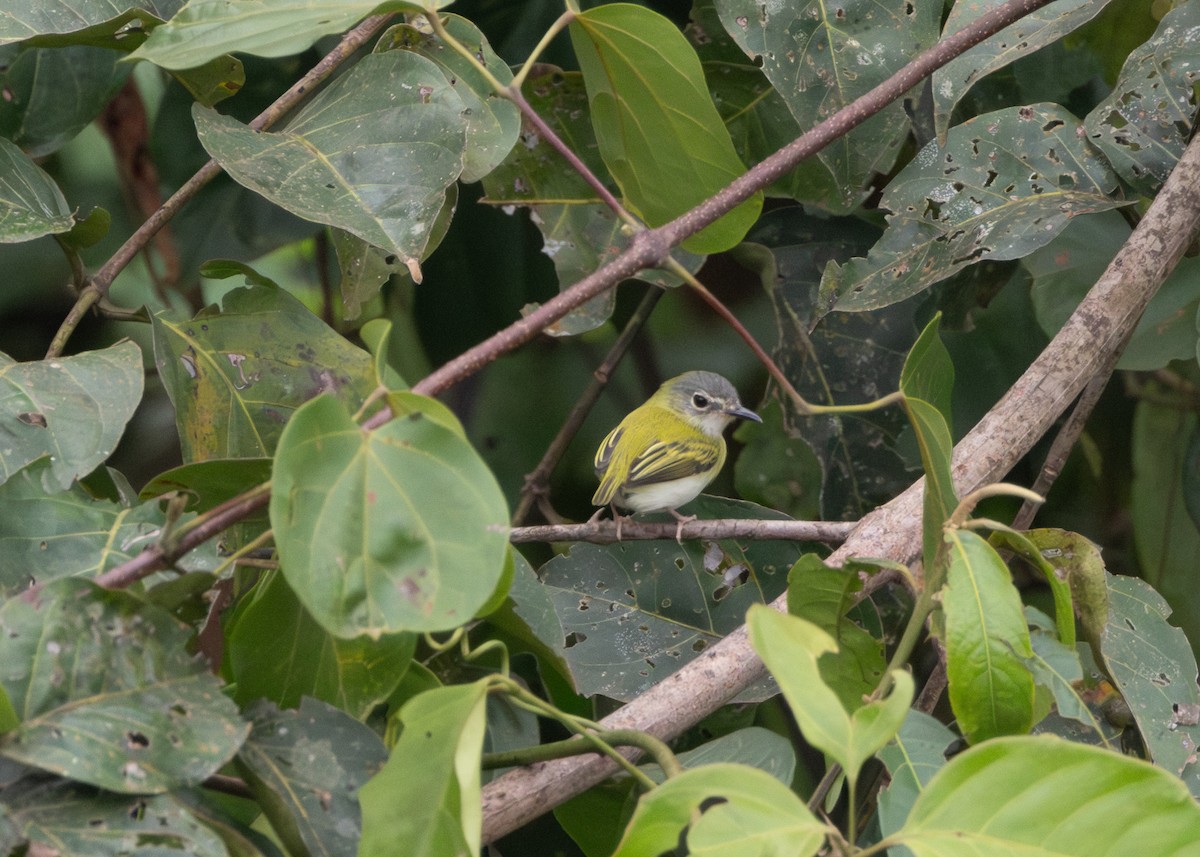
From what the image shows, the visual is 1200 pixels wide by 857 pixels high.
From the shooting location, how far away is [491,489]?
857 mm

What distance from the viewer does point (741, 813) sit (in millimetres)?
778

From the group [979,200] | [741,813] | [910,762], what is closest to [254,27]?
[741,813]

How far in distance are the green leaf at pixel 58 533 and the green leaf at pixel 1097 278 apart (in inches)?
62.6

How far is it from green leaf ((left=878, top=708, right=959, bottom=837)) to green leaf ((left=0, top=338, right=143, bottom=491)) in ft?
3.02

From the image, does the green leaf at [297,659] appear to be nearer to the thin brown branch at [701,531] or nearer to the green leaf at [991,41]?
the thin brown branch at [701,531]

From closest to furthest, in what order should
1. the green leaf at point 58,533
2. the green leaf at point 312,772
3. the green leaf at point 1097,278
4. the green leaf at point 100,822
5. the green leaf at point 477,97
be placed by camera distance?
the green leaf at point 100,822 → the green leaf at point 312,772 → the green leaf at point 58,533 → the green leaf at point 477,97 → the green leaf at point 1097,278

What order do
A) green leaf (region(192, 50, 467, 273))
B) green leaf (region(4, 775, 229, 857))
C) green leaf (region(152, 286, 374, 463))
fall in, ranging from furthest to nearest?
green leaf (region(152, 286, 374, 463))
green leaf (region(192, 50, 467, 273))
green leaf (region(4, 775, 229, 857))

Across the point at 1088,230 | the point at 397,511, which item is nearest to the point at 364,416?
the point at 397,511

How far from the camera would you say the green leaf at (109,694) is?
904 mm

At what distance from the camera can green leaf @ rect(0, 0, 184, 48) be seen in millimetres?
1479

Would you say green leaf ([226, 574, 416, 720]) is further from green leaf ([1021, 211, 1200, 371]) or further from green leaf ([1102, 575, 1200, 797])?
green leaf ([1021, 211, 1200, 371])

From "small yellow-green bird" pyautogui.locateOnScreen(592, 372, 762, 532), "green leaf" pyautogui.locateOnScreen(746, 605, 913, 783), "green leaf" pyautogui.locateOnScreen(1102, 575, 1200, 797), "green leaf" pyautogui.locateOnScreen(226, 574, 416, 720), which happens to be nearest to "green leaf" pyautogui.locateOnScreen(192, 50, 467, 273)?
"green leaf" pyautogui.locateOnScreen(226, 574, 416, 720)

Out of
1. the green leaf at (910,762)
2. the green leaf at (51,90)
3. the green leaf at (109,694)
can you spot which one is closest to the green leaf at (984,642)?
the green leaf at (910,762)

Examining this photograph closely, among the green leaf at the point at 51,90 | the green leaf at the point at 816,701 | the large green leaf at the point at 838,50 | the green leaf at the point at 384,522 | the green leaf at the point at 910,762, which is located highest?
the large green leaf at the point at 838,50
